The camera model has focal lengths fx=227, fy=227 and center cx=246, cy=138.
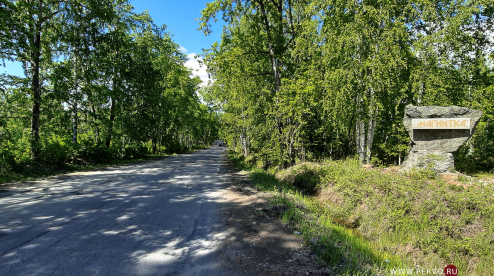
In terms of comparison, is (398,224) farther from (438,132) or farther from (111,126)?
(111,126)

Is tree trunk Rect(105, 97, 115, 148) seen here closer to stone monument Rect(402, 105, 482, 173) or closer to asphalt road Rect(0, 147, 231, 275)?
asphalt road Rect(0, 147, 231, 275)

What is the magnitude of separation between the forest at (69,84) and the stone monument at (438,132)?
54.4ft

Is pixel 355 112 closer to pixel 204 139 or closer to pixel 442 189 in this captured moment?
pixel 442 189

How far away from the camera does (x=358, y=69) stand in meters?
9.73

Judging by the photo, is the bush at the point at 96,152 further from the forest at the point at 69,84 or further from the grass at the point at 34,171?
the grass at the point at 34,171

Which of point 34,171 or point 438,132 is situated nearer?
point 438,132

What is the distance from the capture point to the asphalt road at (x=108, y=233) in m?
3.18

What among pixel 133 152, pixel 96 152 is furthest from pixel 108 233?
pixel 133 152

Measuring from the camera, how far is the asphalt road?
3.18 m

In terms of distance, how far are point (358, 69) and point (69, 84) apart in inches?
615

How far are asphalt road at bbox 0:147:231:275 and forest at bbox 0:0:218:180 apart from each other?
6618 mm

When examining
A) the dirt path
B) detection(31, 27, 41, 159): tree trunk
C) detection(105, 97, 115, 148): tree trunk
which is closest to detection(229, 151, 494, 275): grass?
the dirt path

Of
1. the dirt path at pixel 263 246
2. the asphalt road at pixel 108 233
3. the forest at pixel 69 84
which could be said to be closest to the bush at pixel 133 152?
the forest at pixel 69 84

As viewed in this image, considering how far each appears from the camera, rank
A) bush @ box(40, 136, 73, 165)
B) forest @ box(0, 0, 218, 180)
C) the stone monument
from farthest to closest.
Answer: bush @ box(40, 136, 73, 165)
forest @ box(0, 0, 218, 180)
the stone monument
